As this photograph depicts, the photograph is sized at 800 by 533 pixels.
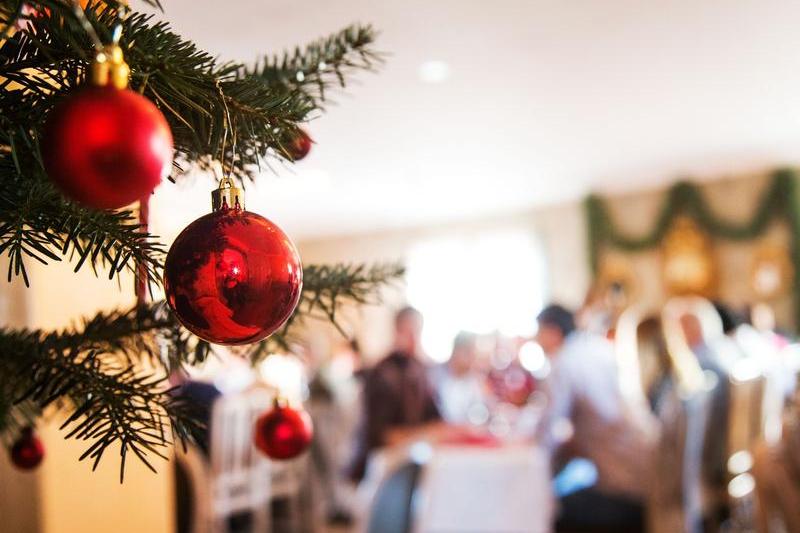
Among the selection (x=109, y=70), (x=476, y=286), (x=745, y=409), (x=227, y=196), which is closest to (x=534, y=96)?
(x=745, y=409)

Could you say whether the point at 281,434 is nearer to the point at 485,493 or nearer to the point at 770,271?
the point at 485,493

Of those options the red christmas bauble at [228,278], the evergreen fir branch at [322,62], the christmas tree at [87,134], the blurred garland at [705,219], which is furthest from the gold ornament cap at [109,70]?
the blurred garland at [705,219]

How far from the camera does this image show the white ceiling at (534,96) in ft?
6.15

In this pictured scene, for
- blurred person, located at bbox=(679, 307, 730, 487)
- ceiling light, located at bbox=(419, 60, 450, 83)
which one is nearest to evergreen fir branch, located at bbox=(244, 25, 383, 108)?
blurred person, located at bbox=(679, 307, 730, 487)

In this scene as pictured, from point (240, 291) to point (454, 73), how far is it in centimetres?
432

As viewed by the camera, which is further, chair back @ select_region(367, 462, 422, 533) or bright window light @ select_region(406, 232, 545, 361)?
bright window light @ select_region(406, 232, 545, 361)

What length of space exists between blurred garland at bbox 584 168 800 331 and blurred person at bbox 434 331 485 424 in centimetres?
385

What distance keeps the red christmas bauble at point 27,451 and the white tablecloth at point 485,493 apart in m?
1.62

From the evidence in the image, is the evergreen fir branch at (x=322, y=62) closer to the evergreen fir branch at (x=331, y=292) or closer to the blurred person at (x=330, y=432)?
the evergreen fir branch at (x=331, y=292)

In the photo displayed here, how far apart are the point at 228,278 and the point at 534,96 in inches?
196

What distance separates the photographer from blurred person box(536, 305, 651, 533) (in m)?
3.13

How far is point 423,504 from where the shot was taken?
231cm

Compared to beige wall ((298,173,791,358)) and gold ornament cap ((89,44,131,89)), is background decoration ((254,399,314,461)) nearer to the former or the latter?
gold ornament cap ((89,44,131,89))

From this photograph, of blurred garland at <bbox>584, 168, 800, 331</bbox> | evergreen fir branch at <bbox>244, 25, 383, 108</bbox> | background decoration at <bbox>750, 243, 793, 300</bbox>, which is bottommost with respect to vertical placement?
evergreen fir branch at <bbox>244, 25, 383, 108</bbox>
